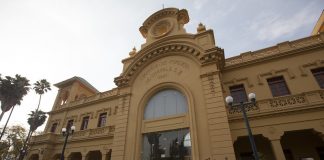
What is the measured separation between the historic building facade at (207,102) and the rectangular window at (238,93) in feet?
0.27

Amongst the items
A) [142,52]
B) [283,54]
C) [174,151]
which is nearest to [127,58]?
[142,52]

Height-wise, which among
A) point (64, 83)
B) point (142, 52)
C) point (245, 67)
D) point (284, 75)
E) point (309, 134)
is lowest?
point (309, 134)

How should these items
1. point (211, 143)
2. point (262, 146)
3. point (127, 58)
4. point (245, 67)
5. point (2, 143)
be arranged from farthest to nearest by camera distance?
point (2, 143)
point (127, 58)
point (245, 67)
point (262, 146)
point (211, 143)

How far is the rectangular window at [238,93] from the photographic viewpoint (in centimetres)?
1476

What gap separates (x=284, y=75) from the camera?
45.6 feet

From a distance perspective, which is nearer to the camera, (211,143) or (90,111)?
(211,143)

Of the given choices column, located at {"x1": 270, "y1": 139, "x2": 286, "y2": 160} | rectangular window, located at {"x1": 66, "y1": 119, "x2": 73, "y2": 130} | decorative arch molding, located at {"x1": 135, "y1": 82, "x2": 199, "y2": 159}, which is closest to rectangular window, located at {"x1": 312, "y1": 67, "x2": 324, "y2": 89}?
column, located at {"x1": 270, "y1": 139, "x2": 286, "y2": 160}

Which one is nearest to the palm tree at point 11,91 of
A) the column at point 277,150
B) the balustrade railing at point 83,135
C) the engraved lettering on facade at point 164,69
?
the balustrade railing at point 83,135

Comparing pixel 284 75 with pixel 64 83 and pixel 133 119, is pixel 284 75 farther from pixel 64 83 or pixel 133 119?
pixel 64 83

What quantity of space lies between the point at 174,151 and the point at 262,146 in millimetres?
6817

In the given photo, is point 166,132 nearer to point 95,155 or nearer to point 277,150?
point 277,150

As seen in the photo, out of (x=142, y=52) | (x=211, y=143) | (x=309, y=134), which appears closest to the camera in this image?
(x=211, y=143)

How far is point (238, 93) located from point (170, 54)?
7.03 meters

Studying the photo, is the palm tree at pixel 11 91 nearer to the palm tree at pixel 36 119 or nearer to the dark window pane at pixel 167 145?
the palm tree at pixel 36 119
